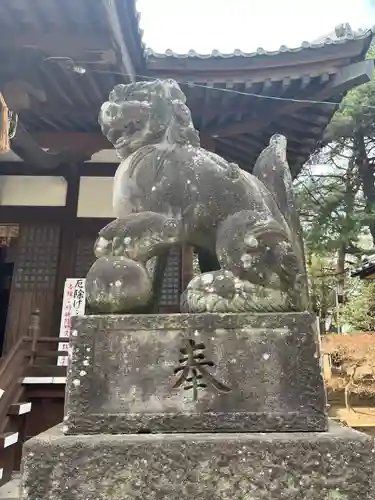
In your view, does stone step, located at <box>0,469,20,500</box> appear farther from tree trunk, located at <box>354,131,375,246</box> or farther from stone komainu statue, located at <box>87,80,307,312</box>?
tree trunk, located at <box>354,131,375,246</box>

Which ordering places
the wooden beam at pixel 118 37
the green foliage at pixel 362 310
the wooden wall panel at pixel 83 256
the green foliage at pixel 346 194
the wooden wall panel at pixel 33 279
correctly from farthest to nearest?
the green foliage at pixel 362 310 → the green foliage at pixel 346 194 → the wooden wall panel at pixel 83 256 → the wooden wall panel at pixel 33 279 → the wooden beam at pixel 118 37

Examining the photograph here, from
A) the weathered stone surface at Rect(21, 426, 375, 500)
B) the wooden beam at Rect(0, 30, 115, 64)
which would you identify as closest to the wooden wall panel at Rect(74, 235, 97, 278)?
the wooden beam at Rect(0, 30, 115, 64)

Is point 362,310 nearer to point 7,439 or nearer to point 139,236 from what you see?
point 7,439

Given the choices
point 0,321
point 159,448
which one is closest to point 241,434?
point 159,448

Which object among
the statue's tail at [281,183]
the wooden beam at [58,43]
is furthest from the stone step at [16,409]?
the statue's tail at [281,183]

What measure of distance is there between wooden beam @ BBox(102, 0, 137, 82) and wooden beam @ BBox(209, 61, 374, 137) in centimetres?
148

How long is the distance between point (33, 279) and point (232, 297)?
4.79m

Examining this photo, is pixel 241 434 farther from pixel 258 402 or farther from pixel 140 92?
pixel 140 92

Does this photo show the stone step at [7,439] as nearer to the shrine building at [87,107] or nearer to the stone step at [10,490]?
the stone step at [10,490]

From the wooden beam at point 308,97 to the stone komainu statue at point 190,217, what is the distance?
129 inches

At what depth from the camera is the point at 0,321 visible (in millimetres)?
8750

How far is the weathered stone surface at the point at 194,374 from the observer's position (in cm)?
142

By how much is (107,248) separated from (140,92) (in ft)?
2.44

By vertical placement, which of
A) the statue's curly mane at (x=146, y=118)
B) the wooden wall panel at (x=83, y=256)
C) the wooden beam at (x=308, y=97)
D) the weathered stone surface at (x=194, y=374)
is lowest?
the weathered stone surface at (x=194, y=374)
